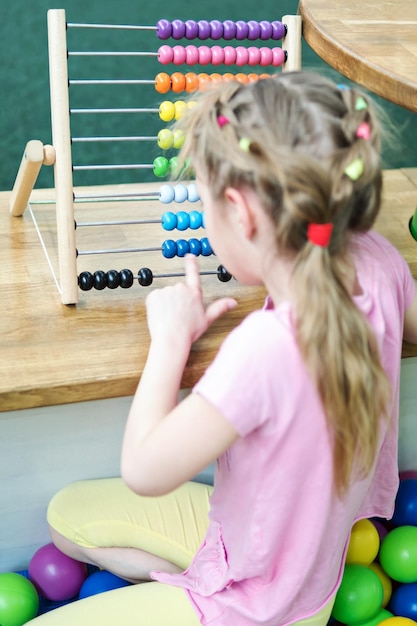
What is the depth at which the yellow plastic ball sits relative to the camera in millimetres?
1489

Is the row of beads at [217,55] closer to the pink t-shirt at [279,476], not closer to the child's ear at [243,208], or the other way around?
the pink t-shirt at [279,476]

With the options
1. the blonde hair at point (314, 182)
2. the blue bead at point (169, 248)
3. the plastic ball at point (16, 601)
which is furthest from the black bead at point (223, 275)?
the plastic ball at point (16, 601)

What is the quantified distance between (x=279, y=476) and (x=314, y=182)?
33 centimetres

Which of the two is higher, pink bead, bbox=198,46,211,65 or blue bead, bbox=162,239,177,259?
pink bead, bbox=198,46,211,65

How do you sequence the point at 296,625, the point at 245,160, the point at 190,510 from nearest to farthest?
the point at 245,160, the point at 296,625, the point at 190,510

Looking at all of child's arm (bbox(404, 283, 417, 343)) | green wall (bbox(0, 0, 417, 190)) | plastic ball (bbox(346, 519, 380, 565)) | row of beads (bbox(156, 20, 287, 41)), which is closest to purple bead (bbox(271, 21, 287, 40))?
row of beads (bbox(156, 20, 287, 41))

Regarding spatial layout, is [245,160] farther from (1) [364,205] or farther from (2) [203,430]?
(2) [203,430]

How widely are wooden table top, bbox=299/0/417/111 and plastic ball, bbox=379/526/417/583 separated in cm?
78

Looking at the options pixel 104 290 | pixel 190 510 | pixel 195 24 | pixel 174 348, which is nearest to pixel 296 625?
pixel 190 510

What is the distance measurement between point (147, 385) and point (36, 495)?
21.6 inches

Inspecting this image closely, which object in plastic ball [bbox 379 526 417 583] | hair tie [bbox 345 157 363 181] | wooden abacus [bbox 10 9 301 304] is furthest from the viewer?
plastic ball [bbox 379 526 417 583]

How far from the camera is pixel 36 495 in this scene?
1381 mm

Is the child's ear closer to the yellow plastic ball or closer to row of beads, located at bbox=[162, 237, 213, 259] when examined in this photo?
row of beads, located at bbox=[162, 237, 213, 259]

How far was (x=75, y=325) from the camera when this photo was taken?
126cm
